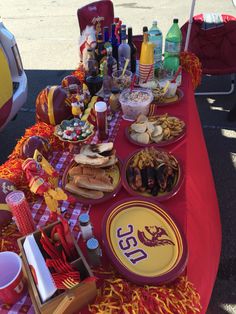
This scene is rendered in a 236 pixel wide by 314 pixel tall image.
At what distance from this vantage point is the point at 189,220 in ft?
4.46

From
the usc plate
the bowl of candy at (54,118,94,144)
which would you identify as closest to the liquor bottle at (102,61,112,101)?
the bowl of candy at (54,118,94,144)

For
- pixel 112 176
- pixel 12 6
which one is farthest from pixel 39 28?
pixel 112 176

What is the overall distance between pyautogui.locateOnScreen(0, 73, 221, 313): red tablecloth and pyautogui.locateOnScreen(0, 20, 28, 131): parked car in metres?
1.20

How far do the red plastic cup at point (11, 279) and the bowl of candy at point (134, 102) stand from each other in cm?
120

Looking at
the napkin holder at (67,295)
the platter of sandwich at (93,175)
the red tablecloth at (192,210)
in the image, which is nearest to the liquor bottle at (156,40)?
the red tablecloth at (192,210)

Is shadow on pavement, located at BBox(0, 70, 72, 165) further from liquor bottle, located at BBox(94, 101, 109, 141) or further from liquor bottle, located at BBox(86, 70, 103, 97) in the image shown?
liquor bottle, located at BBox(94, 101, 109, 141)

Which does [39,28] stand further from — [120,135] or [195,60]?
[120,135]

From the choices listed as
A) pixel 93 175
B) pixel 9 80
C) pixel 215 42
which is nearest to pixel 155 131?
pixel 93 175

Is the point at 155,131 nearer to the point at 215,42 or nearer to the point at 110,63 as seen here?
the point at 110,63

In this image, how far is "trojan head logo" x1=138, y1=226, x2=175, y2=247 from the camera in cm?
125

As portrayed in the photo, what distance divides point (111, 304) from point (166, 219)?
1.44ft

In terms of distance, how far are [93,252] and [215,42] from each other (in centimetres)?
317

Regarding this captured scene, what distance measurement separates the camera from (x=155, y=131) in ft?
5.88

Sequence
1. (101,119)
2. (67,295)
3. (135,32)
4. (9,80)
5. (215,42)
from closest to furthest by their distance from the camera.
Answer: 1. (67,295)
2. (101,119)
3. (9,80)
4. (215,42)
5. (135,32)
